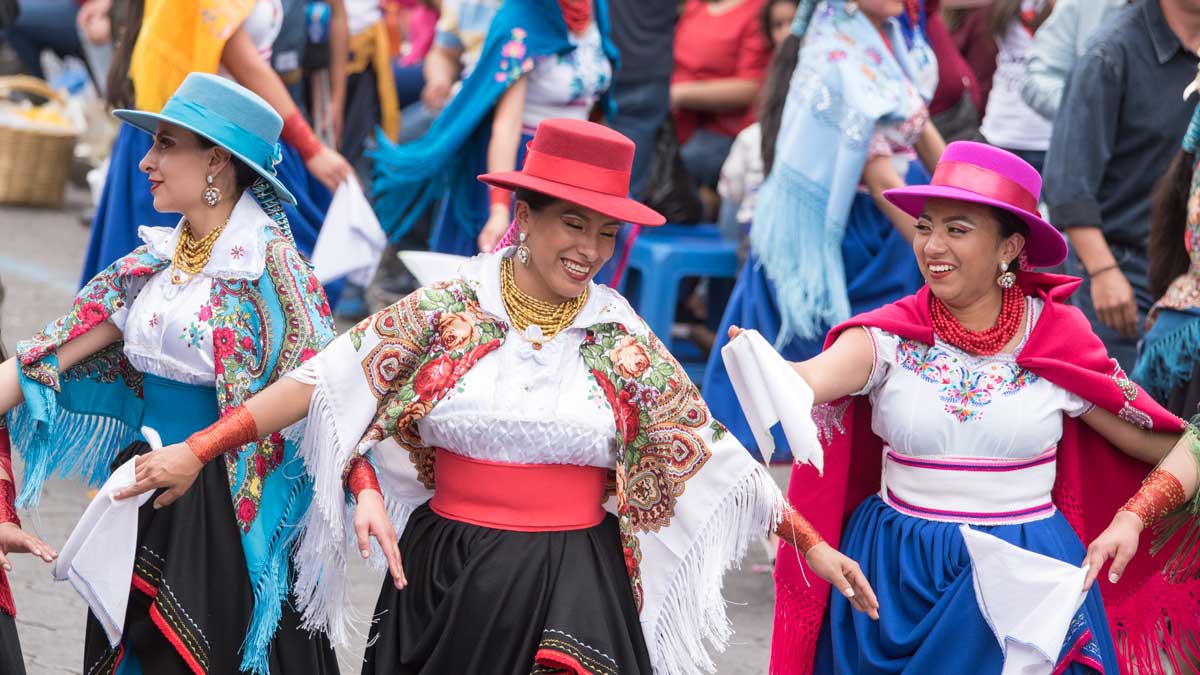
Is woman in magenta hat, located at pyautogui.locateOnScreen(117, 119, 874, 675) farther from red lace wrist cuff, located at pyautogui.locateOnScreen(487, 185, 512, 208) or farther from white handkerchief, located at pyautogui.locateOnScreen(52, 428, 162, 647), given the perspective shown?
red lace wrist cuff, located at pyautogui.locateOnScreen(487, 185, 512, 208)

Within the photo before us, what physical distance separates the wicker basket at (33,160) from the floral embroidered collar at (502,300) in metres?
7.51

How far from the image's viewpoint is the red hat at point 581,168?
3.29 metres

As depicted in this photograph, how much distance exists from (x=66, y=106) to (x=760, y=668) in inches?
291

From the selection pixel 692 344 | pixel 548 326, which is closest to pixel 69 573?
pixel 548 326

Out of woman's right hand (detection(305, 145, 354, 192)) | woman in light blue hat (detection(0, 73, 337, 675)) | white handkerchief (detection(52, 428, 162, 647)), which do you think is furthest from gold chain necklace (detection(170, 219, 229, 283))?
woman's right hand (detection(305, 145, 354, 192))

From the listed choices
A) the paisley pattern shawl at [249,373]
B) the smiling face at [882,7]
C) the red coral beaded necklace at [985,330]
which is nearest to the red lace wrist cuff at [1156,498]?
the red coral beaded necklace at [985,330]

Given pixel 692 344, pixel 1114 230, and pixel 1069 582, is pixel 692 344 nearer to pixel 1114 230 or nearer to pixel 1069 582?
pixel 1114 230

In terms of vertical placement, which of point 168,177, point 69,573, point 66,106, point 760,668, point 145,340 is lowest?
point 66,106

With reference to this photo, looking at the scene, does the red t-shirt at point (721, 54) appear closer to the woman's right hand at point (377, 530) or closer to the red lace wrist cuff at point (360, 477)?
the red lace wrist cuff at point (360, 477)

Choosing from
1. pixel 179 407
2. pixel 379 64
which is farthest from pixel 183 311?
pixel 379 64

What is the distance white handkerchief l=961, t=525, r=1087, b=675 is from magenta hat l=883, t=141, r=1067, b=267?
67 cm

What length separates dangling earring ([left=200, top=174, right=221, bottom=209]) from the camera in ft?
12.3

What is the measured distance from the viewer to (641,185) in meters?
7.32

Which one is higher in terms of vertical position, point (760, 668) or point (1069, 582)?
point (1069, 582)
